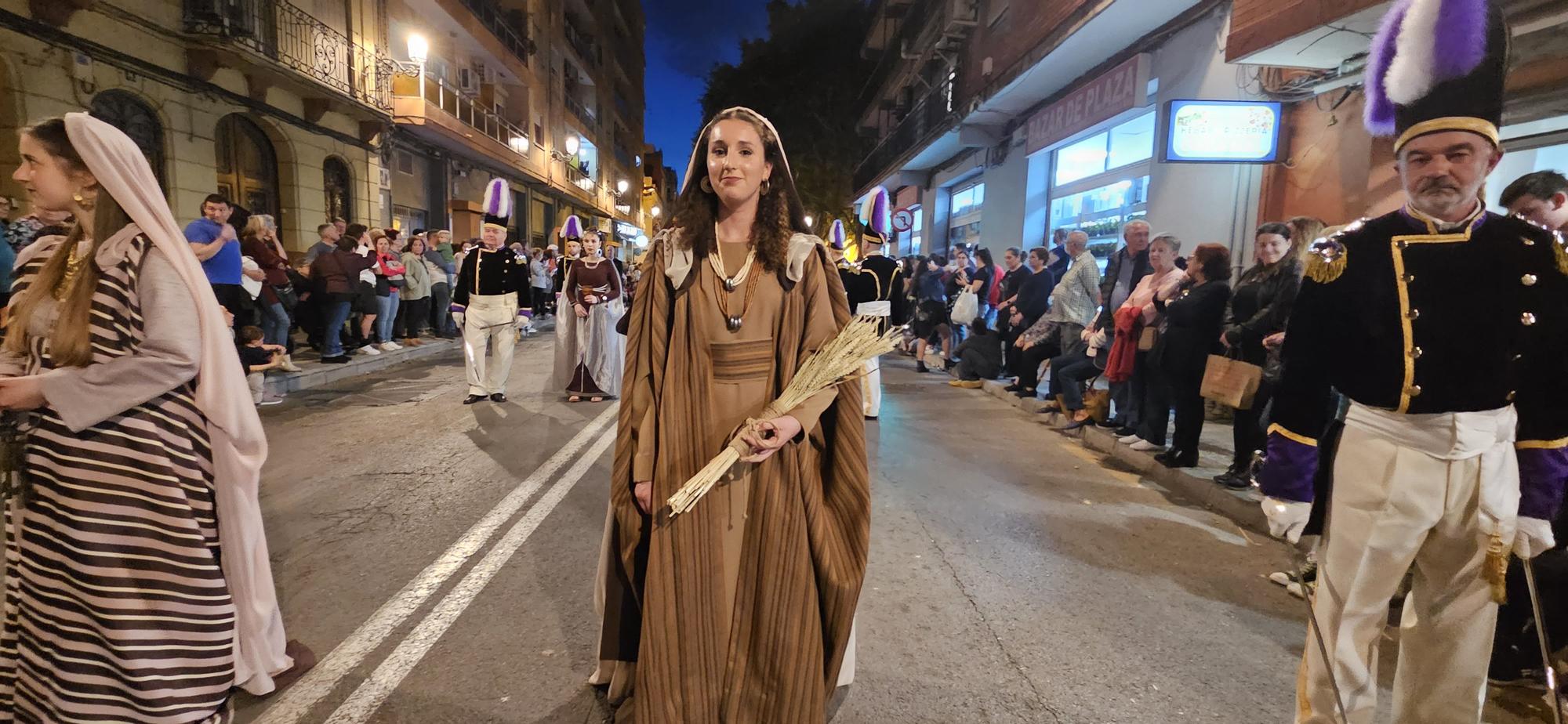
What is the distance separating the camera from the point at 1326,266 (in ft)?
7.46

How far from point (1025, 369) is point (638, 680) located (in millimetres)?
7840

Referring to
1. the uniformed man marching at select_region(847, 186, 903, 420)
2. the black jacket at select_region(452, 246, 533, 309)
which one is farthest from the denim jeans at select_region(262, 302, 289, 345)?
the uniformed man marching at select_region(847, 186, 903, 420)

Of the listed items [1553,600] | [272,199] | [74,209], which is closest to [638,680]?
[74,209]

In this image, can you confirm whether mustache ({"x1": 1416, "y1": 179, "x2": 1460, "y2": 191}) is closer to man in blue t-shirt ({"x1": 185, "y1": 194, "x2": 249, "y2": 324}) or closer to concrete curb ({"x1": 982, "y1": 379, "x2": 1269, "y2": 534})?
concrete curb ({"x1": 982, "y1": 379, "x2": 1269, "y2": 534})

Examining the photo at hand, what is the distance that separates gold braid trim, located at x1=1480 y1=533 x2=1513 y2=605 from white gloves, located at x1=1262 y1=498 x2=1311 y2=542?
41 centimetres

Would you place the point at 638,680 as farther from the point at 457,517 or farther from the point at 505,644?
the point at 457,517

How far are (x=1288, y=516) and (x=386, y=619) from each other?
3535mm

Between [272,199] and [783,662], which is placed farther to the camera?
[272,199]

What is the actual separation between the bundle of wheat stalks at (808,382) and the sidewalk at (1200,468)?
115 inches

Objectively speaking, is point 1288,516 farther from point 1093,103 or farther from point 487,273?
point 1093,103

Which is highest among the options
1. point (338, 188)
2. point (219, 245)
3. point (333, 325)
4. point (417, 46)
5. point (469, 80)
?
point (469, 80)

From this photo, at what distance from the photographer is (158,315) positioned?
2238 mm

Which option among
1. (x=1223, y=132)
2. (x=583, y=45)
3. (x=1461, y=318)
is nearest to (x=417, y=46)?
(x=1223, y=132)

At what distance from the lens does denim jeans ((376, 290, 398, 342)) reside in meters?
11.9
